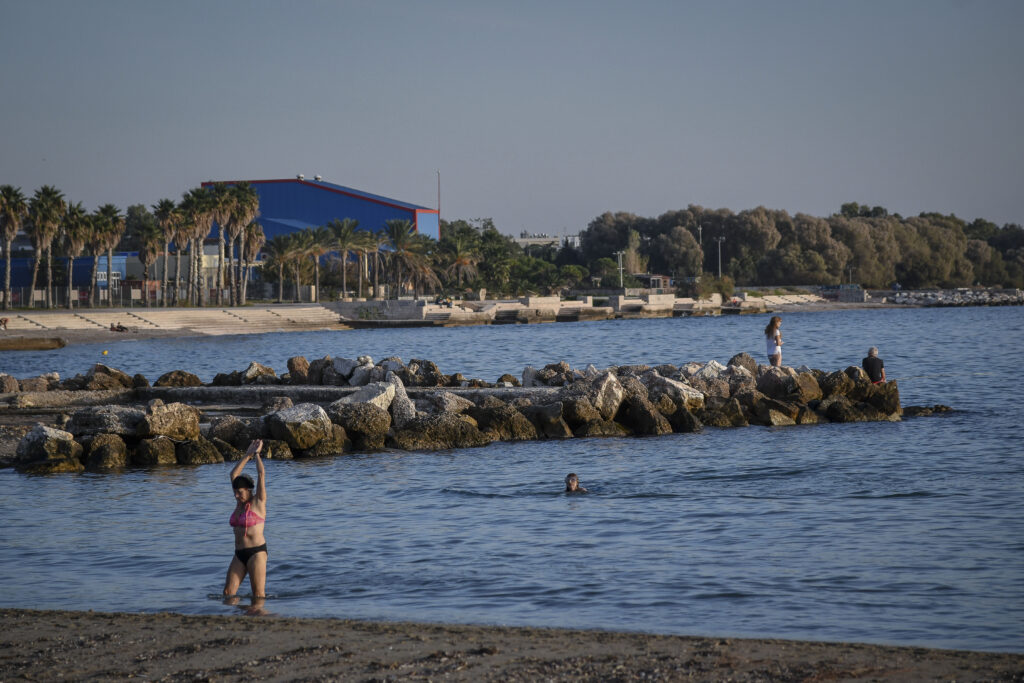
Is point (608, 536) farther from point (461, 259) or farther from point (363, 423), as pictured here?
point (461, 259)

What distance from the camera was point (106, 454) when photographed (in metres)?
17.7

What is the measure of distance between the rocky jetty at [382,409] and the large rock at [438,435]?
0.07ft

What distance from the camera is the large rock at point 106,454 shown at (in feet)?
57.7

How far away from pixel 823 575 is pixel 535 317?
3692 inches

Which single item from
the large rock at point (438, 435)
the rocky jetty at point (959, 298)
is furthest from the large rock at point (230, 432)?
the rocky jetty at point (959, 298)

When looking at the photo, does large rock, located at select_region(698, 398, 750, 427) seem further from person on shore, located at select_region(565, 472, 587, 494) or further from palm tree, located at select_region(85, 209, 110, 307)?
palm tree, located at select_region(85, 209, 110, 307)

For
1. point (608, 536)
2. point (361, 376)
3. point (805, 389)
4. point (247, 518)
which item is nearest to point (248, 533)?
point (247, 518)

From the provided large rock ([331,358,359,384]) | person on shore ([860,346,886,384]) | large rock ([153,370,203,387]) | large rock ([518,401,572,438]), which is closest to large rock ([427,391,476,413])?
large rock ([518,401,572,438])

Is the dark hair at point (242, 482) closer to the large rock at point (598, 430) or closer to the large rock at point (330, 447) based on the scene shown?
the large rock at point (330, 447)

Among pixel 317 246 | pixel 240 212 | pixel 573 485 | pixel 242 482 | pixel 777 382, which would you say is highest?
pixel 240 212

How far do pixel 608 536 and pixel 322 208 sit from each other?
107 meters

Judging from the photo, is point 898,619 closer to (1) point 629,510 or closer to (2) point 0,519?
(1) point 629,510

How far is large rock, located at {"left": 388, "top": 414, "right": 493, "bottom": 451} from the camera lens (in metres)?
19.8

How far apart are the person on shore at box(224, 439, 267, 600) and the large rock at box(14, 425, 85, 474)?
8.77 m
